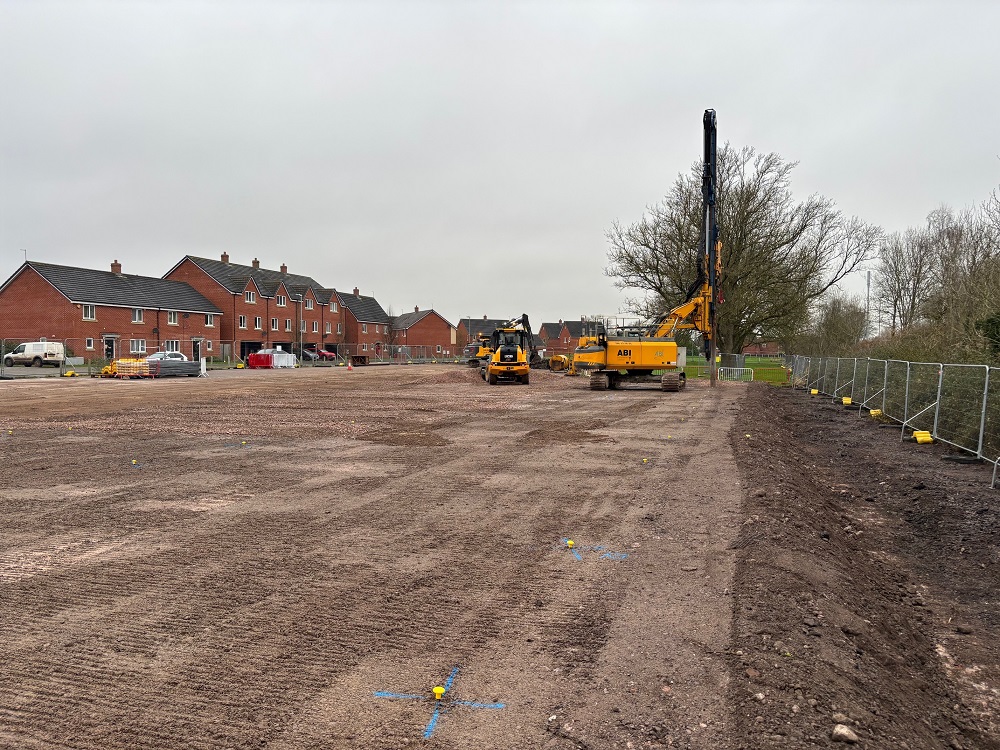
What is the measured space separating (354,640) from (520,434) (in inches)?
371

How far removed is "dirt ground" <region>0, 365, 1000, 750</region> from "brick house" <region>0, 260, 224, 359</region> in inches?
1716

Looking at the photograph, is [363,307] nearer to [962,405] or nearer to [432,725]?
[962,405]

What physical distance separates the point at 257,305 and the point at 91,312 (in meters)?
18.6

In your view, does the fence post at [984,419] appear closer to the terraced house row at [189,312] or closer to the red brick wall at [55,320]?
the terraced house row at [189,312]

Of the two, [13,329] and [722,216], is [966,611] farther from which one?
[13,329]

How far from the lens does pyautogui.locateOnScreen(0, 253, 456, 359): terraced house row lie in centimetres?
4944

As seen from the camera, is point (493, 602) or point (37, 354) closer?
point (493, 602)

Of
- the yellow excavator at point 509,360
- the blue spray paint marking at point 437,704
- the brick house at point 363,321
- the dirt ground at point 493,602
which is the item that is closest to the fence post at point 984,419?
the dirt ground at point 493,602

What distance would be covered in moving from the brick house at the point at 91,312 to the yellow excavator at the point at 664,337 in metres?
32.6

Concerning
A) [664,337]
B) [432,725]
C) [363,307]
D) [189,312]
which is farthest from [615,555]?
[363,307]

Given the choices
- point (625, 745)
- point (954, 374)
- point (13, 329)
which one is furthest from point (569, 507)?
point (13, 329)

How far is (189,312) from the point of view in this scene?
59.1 m

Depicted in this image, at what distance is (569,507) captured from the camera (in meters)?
7.22

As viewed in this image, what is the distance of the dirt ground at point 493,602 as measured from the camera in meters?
3.13
